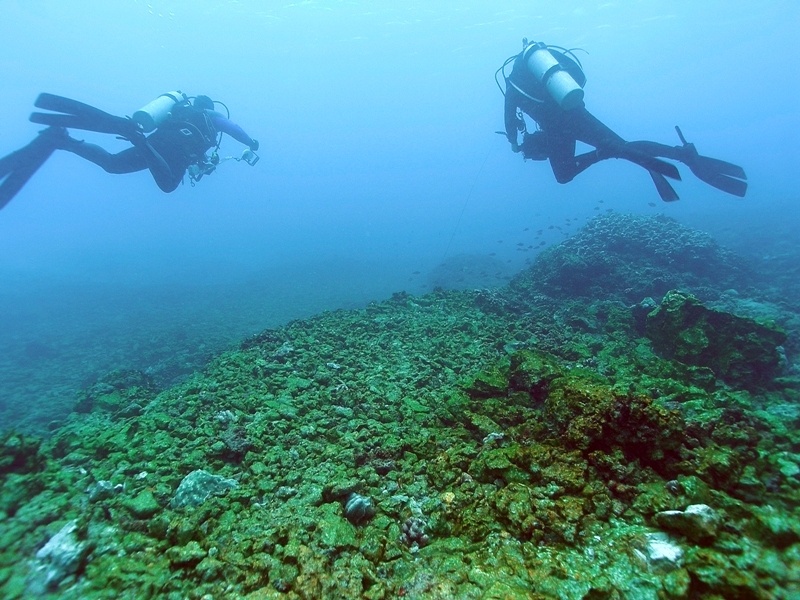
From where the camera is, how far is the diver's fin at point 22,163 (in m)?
11.1

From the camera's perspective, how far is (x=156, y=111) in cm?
1285

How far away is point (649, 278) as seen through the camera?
1570cm

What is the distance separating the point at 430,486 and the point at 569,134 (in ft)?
43.1

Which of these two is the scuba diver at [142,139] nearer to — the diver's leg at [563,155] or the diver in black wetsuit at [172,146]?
the diver in black wetsuit at [172,146]

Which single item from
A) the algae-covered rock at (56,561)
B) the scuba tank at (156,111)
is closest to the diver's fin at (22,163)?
the scuba tank at (156,111)

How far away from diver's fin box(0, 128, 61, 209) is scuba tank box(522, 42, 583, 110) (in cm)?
1535

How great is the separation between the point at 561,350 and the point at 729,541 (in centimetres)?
646

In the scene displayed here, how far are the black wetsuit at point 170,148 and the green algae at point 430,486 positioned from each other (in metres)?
8.89

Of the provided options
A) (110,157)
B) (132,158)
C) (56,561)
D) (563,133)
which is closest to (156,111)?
(132,158)

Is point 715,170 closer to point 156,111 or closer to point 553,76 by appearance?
point 553,76

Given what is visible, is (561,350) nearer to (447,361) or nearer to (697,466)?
(447,361)

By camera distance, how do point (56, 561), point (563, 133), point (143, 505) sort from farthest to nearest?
point (563, 133)
point (143, 505)
point (56, 561)

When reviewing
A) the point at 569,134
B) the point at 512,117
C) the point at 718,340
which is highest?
the point at 512,117

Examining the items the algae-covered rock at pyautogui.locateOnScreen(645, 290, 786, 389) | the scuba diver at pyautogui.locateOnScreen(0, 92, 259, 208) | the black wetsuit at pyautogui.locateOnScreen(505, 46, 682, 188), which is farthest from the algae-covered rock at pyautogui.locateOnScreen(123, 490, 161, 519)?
the black wetsuit at pyautogui.locateOnScreen(505, 46, 682, 188)
